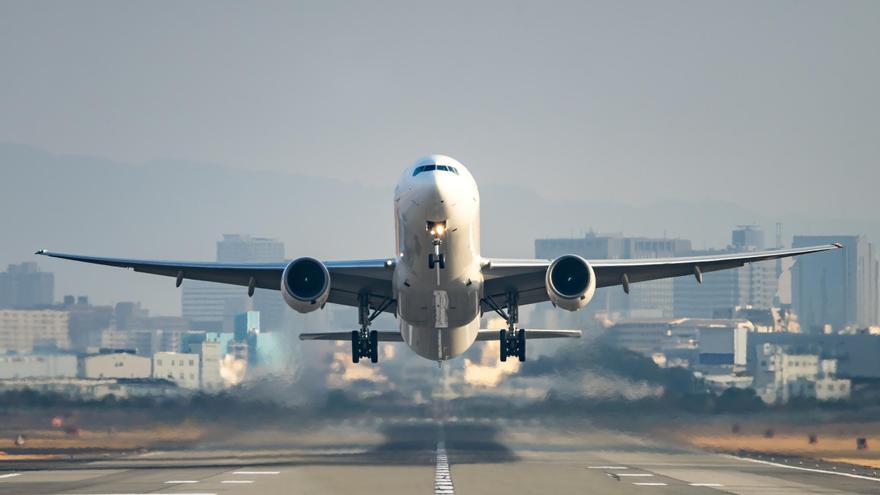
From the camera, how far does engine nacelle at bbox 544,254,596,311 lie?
4262 cm

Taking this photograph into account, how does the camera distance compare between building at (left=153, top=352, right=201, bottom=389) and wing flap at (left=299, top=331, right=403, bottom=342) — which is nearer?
wing flap at (left=299, top=331, right=403, bottom=342)

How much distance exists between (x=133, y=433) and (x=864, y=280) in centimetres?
14849

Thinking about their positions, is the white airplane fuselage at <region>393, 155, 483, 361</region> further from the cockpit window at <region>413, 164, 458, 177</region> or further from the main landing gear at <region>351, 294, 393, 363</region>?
the main landing gear at <region>351, 294, 393, 363</region>

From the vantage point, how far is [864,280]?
7382 inches

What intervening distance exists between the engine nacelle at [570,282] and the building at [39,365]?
2768 cm

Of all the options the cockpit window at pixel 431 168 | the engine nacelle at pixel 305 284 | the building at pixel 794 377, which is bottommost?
the building at pixel 794 377

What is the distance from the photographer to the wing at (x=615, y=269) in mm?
44094

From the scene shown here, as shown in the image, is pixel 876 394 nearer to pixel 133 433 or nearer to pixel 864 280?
pixel 133 433

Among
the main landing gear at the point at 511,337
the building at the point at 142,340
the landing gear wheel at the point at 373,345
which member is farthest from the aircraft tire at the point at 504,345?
the building at the point at 142,340

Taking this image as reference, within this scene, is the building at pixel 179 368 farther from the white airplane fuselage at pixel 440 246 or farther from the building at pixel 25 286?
the building at pixel 25 286

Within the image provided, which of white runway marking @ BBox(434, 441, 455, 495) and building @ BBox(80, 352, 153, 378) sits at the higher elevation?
building @ BBox(80, 352, 153, 378)

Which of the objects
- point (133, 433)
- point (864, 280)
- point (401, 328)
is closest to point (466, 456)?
point (401, 328)

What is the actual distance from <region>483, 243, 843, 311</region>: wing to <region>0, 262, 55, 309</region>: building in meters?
92.7

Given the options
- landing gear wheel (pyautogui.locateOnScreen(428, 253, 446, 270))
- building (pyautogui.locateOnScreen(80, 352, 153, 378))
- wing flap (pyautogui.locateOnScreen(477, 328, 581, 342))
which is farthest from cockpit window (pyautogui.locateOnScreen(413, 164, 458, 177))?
building (pyautogui.locateOnScreen(80, 352, 153, 378))
